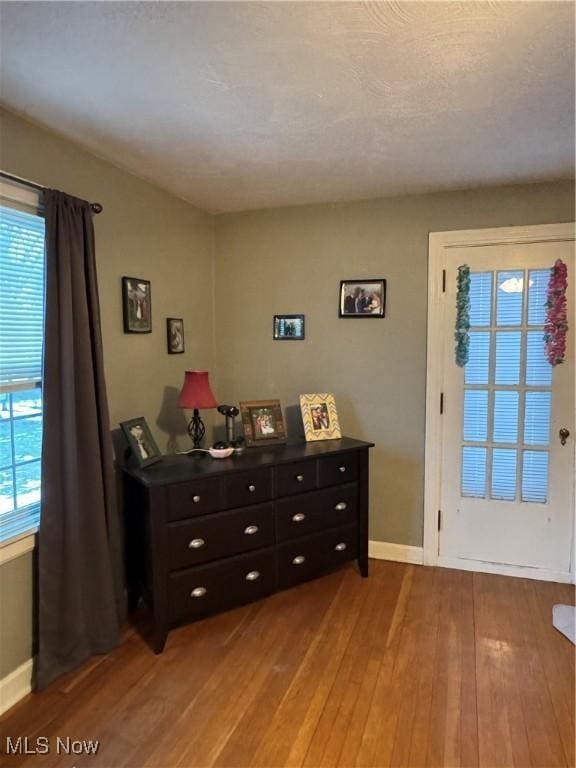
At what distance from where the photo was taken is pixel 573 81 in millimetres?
1658

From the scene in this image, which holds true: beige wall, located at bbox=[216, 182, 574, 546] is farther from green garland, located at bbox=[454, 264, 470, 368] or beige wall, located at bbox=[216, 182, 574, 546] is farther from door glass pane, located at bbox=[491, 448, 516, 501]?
door glass pane, located at bbox=[491, 448, 516, 501]

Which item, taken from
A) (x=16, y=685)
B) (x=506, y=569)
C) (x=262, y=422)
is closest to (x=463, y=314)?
(x=262, y=422)

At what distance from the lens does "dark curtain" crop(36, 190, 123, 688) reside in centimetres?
200

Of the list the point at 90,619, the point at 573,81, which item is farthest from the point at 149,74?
the point at 90,619

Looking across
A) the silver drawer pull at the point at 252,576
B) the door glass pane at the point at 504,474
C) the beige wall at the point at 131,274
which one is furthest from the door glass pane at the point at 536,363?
the beige wall at the point at 131,274

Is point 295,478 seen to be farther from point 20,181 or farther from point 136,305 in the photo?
point 20,181

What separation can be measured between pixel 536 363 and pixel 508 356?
156 mm

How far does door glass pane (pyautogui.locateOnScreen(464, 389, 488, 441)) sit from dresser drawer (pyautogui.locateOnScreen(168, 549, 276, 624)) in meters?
1.42

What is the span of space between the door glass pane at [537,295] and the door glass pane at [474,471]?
0.84 metres

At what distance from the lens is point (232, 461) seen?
259 centimetres

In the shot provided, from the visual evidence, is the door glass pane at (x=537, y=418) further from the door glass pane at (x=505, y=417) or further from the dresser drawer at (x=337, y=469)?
the dresser drawer at (x=337, y=469)

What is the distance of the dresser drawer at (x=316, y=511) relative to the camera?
267cm

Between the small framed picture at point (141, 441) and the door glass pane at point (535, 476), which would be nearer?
the small framed picture at point (141, 441)

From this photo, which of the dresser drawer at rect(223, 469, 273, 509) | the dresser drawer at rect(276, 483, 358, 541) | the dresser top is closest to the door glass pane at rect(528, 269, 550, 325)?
the dresser top
